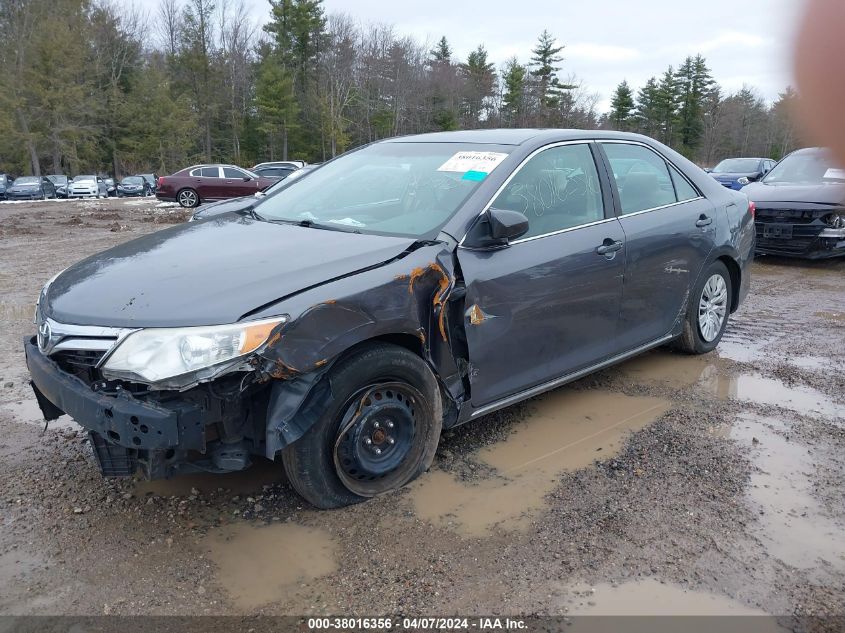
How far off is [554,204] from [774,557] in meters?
2.07

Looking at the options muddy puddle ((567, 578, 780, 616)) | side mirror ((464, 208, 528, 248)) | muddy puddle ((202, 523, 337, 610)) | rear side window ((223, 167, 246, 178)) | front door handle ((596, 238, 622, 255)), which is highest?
rear side window ((223, 167, 246, 178))

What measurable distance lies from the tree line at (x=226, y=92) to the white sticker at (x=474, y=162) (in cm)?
3816

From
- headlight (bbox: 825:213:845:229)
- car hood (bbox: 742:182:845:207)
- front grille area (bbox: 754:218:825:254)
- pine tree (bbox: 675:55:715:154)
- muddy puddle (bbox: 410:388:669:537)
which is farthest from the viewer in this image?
front grille area (bbox: 754:218:825:254)

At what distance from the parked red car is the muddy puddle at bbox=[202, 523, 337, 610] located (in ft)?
71.0

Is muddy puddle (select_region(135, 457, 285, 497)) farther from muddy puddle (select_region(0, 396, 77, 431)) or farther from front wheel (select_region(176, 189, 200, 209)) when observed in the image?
front wheel (select_region(176, 189, 200, 209))

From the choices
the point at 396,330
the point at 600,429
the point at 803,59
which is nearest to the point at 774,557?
the point at 600,429

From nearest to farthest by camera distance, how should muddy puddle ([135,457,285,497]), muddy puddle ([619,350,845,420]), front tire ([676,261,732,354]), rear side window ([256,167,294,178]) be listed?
muddy puddle ([135,457,285,497]) < muddy puddle ([619,350,845,420]) < front tire ([676,261,732,354]) < rear side window ([256,167,294,178])

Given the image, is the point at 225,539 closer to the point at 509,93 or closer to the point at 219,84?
the point at 219,84

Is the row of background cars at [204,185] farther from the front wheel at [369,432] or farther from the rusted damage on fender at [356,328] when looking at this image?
the front wheel at [369,432]

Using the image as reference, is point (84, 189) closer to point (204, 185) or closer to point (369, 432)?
point (204, 185)

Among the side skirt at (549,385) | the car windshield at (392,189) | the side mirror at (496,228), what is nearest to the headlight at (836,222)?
the side skirt at (549,385)

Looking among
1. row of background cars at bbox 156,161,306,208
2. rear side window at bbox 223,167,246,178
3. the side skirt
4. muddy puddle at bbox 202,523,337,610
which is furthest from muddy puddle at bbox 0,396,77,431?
rear side window at bbox 223,167,246,178

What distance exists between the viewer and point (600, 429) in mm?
3973

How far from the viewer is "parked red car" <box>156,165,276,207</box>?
77.3 ft
